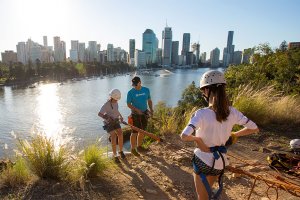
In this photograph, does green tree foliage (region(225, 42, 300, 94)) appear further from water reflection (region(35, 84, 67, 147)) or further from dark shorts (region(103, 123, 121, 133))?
water reflection (region(35, 84, 67, 147))

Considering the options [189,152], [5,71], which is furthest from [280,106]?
[5,71]

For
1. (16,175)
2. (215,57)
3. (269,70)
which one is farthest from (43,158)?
(215,57)

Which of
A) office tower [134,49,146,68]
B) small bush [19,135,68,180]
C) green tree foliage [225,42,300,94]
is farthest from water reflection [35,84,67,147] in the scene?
office tower [134,49,146,68]

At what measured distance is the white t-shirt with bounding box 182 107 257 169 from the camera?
208cm

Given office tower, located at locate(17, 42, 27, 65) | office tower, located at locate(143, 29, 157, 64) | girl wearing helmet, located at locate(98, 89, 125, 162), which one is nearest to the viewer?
girl wearing helmet, located at locate(98, 89, 125, 162)

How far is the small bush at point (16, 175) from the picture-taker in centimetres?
343

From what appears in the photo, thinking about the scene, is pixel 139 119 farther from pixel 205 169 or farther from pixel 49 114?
pixel 49 114

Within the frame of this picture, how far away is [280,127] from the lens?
6422 millimetres

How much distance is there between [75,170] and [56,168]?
0.24 m

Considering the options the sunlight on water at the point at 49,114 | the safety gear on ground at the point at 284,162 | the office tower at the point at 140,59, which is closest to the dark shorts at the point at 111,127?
the safety gear on ground at the point at 284,162

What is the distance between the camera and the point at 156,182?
3.85 m

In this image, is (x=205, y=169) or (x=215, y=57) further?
(x=215, y=57)

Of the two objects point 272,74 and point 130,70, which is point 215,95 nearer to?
point 272,74

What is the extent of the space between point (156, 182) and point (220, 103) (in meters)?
2.16
